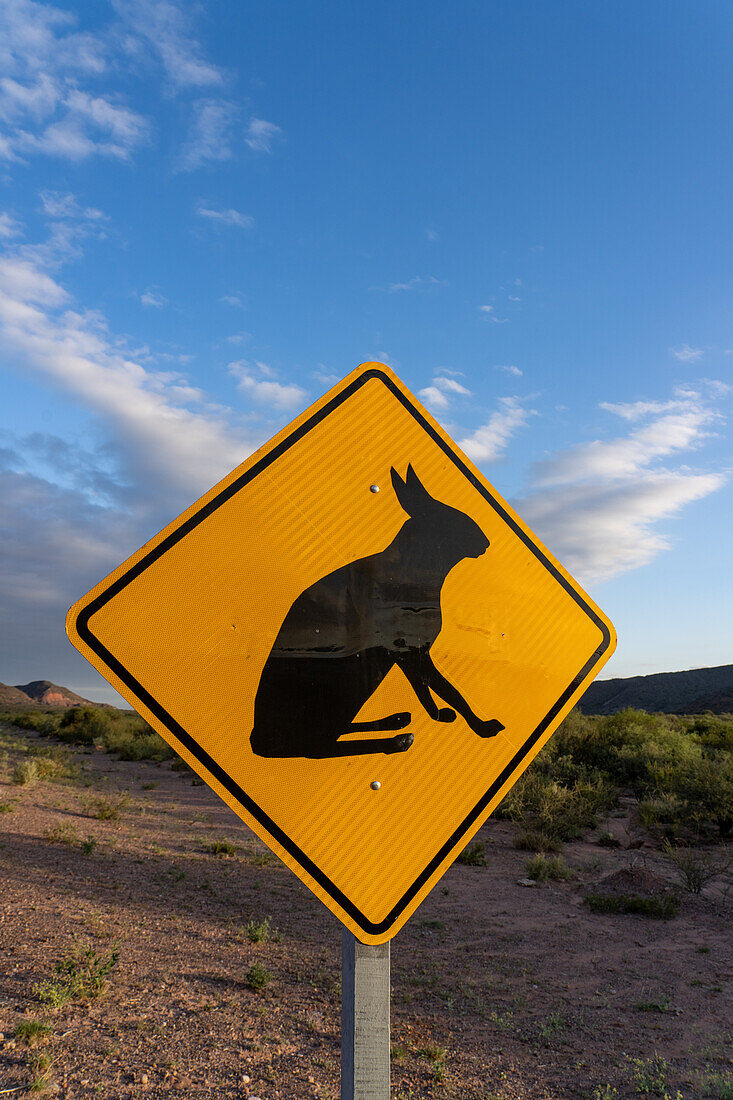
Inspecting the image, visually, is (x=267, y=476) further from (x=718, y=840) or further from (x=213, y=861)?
(x=718, y=840)

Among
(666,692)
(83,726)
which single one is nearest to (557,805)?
(83,726)

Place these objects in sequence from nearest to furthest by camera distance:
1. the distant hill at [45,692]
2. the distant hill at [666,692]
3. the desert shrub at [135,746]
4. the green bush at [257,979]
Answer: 1. the green bush at [257,979]
2. the desert shrub at [135,746]
3. the distant hill at [666,692]
4. the distant hill at [45,692]

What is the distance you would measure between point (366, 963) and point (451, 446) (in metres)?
1.49

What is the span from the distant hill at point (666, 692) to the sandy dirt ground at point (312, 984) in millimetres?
55653

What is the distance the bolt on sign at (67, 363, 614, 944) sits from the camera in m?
1.62

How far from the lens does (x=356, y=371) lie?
6.55 feet

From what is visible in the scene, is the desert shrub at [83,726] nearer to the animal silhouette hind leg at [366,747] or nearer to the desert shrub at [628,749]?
the desert shrub at [628,749]

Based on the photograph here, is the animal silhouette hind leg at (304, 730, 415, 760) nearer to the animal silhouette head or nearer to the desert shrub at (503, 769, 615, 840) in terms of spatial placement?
the animal silhouette head

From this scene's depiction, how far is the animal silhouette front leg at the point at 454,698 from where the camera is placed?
1765mm

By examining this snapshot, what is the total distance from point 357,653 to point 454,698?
1.03 ft

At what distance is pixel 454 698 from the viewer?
1784 millimetres

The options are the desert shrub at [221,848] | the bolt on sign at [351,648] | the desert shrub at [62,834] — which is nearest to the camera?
the bolt on sign at [351,648]

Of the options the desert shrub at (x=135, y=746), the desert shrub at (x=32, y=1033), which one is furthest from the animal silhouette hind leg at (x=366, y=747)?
the desert shrub at (x=135, y=746)

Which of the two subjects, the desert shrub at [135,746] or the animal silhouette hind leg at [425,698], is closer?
the animal silhouette hind leg at [425,698]
